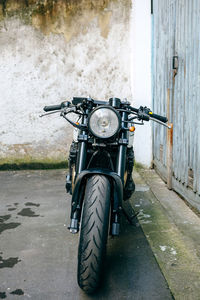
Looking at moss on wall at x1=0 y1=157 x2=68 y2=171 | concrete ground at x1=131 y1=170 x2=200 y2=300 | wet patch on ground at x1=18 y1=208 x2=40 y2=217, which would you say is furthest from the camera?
moss on wall at x1=0 y1=157 x2=68 y2=171

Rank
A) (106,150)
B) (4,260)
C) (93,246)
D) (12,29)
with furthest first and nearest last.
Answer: (12,29), (4,260), (106,150), (93,246)

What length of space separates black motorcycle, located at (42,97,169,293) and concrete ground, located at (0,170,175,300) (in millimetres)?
268

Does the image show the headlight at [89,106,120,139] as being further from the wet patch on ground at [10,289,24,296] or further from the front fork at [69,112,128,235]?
the wet patch on ground at [10,289,24,296]

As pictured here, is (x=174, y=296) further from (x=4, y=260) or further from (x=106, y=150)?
(x=4, y=260)

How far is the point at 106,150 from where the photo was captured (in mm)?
2420

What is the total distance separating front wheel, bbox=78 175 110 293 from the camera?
200 cm

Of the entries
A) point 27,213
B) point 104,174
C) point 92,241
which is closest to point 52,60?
point 27,213

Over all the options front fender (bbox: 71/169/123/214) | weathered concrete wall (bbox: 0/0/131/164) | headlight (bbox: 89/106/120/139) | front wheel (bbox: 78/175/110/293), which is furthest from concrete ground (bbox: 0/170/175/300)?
weathered concrete wall (bbox: 0/0/131/164)

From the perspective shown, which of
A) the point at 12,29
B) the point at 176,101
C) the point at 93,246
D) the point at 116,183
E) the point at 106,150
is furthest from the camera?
the point at 12,29

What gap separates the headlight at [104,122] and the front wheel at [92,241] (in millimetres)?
411

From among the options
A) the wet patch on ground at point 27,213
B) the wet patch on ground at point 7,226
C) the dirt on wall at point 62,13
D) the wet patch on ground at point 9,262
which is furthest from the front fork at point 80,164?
the dirt on wall at point 62,13

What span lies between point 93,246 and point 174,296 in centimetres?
63

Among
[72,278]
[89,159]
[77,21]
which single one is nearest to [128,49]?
[77,21]

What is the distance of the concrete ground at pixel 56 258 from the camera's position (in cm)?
213
